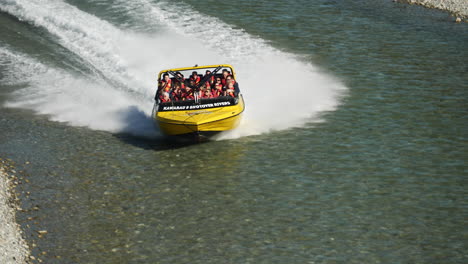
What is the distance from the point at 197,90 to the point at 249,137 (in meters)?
2.18

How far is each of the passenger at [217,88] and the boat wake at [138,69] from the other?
4.26ft

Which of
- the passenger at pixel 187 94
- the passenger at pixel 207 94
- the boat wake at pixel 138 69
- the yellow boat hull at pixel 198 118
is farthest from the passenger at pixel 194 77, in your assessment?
the boat wake at pixel 138 69

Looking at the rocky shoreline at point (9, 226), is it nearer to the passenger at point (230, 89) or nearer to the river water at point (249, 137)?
the river water at point (249, 137)

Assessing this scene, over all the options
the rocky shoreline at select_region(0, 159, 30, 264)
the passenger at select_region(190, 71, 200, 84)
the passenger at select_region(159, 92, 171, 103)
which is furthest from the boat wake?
the rocky shoreline at select_region(0, 159, 30, 264)

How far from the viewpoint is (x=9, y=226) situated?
49.7ft

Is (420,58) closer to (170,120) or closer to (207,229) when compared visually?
(170,120)

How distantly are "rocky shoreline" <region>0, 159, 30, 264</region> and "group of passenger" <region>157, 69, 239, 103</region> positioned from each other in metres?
5.13

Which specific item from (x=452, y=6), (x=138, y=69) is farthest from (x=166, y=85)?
(x=452, y=6)

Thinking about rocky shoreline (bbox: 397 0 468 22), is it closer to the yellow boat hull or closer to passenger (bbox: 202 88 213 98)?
passenger (bbox: 202 88 213 98)

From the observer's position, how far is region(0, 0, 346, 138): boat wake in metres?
23.1

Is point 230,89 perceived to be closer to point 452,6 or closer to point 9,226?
point 9,226

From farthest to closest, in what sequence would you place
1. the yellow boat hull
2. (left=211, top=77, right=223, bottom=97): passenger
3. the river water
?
(left=211, top=77, right=223, bottom=97): passenger, the yellow boat hull, the river water

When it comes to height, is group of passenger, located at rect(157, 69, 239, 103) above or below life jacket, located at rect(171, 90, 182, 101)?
above

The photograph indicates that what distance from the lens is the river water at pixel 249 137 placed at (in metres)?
14.9
